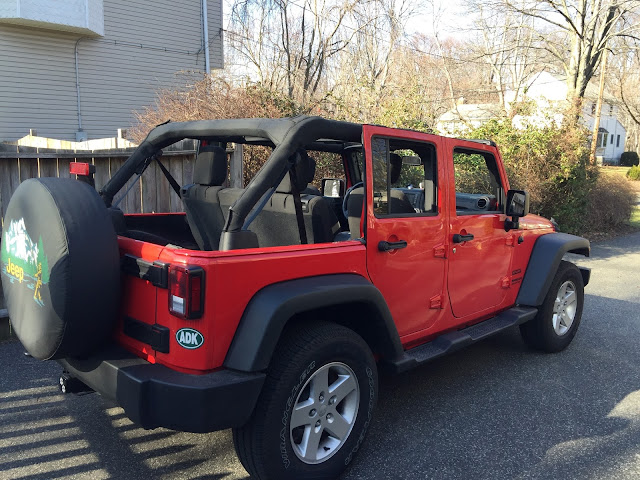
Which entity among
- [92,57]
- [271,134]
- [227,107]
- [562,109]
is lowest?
[271,134]

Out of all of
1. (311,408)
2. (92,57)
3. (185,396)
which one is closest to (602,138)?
(92,57)

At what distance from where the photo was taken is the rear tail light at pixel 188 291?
7.86 ft

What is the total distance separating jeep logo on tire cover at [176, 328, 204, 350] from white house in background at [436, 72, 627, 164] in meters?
9.38

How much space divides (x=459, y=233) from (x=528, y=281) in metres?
1.23

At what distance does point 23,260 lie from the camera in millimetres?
2750

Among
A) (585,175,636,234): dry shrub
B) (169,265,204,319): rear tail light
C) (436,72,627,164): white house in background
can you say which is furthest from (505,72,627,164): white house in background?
(169,265,204,319): rear tail light

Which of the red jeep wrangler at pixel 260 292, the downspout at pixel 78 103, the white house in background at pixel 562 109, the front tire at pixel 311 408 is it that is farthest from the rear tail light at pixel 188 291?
the downspout at pixel 78 103

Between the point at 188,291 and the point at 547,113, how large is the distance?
997cm

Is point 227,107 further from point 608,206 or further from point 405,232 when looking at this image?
point 608,206

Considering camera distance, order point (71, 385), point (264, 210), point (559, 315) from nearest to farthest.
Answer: point (71, 385) < point (264, 210) < point (559, 315)

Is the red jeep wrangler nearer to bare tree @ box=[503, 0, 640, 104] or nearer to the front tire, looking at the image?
the front tire

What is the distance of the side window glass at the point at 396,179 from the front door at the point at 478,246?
17cm

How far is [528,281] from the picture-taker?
4.66 metres

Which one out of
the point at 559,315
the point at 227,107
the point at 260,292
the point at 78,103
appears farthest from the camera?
the point at 78,103
